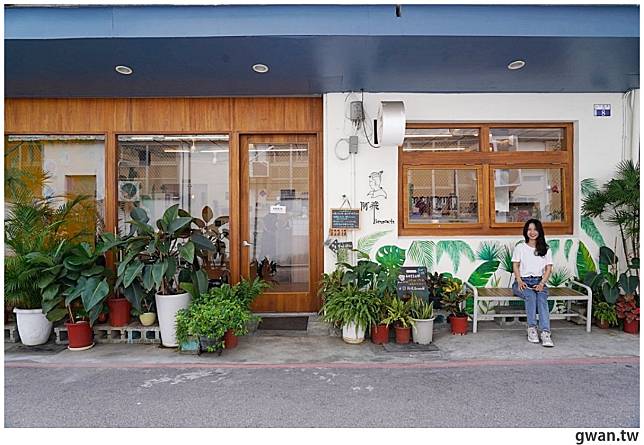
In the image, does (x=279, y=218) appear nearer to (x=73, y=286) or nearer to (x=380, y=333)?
(x=380, y=333)

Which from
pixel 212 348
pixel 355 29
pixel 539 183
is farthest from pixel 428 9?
pixel 212 348

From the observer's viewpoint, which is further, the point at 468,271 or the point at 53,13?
the point at 468,271

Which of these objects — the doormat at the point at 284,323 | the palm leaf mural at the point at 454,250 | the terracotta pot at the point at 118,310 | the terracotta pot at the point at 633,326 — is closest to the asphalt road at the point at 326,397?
the terracotta pot at the point at 118,310

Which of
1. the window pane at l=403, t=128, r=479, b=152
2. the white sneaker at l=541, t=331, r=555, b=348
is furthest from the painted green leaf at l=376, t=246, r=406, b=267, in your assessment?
the white sneaker at l=541, t=331, r=555, b=348

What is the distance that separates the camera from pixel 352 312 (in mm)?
4617

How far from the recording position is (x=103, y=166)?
19.2 feet

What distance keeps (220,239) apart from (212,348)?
6.09 feet

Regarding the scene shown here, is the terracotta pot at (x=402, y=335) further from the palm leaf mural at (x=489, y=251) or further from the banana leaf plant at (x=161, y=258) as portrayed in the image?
the banana leaf plant at (x=161, y=258)

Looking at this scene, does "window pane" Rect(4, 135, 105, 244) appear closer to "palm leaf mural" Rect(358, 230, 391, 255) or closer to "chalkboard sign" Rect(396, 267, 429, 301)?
"palm leaf mural" Rect(358, 230, 391, 255)

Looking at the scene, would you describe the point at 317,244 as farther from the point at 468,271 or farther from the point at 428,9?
the point at 428,9

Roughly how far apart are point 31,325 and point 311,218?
3286mm

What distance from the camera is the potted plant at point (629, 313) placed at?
4941mm

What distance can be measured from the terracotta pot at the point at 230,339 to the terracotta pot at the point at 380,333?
1.42m
